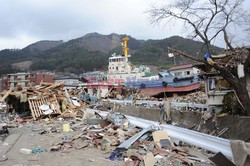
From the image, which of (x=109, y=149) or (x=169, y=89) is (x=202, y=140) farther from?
(x=169, y=89)

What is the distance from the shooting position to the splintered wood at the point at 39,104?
A: 578 inches

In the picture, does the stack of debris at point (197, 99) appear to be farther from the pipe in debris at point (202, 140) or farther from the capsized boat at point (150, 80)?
the pipe in debris at point (202, 140)

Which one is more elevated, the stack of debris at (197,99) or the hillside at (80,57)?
the hillside at (80,57)

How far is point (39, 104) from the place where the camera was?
50.1ft

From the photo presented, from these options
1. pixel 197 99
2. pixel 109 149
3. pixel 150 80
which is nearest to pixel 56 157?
pixel 109 149

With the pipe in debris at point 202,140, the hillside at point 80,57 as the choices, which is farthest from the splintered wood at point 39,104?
the hillside at point 80,57

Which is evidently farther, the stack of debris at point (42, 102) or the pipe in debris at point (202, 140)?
the stack of debris at point (42, 102)

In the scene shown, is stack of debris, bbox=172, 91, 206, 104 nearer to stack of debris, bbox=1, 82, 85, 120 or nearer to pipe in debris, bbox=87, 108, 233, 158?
stack of debris, bbox=1, 82, 85, 120

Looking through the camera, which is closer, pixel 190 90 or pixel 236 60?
pixel 236 60

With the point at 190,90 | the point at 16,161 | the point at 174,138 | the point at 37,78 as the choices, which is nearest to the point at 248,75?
the point at 174,138

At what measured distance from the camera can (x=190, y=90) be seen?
23.5m

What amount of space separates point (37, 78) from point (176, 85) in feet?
133

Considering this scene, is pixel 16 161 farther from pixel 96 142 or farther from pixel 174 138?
pixel 174 138

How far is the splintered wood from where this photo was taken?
14.7 m
